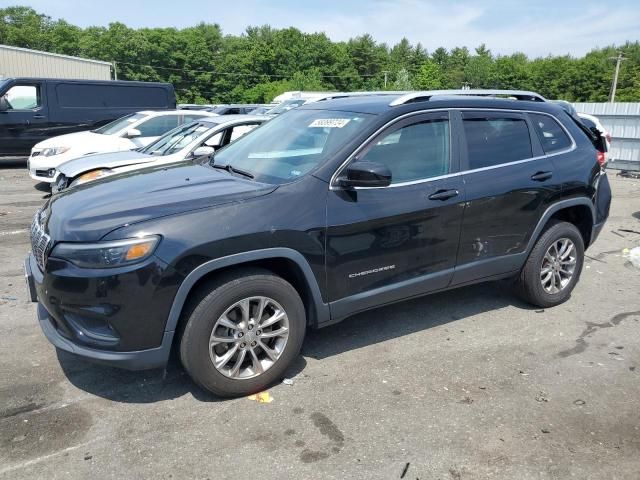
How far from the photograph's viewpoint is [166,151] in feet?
25.6

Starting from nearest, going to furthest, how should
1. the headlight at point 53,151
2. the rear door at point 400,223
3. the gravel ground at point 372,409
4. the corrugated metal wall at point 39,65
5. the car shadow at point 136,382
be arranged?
the gravel ground at point 372,409 < the car shadow at point 136,382 < the rear door at point 400,223 < the headlight at point 53,151 < the corrugated metal wall at point 39,65

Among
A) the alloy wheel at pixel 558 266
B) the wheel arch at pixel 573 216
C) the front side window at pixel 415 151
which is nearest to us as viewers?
the front side window at pixel 415 151

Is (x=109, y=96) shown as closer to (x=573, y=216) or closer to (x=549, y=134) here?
(x=549, y=134)

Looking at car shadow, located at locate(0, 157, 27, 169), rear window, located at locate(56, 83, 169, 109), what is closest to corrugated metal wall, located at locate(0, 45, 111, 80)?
car shadow, located at locate(0, 157, 27, 169)

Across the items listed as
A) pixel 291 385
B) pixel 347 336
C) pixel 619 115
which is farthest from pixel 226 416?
pixel 619 115

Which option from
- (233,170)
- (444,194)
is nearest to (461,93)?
(444,194)

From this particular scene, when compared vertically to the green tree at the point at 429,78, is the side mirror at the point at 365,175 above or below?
below

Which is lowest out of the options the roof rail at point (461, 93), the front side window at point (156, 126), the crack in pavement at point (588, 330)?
the crack in pavement at point (588, 330)

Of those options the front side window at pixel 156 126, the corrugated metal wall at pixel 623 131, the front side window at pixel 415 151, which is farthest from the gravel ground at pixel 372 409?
the corrugated metal wall at pixel 623 131

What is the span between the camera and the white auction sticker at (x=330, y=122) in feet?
13.3

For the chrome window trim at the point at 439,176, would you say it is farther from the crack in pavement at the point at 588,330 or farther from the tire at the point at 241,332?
the crack in pavement at the point at 588,330

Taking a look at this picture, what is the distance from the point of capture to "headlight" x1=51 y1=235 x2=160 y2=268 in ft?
9.87

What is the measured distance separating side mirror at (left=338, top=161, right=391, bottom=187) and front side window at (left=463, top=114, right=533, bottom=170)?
1.01 metres

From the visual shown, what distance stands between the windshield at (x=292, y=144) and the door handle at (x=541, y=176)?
1552 millimetres
